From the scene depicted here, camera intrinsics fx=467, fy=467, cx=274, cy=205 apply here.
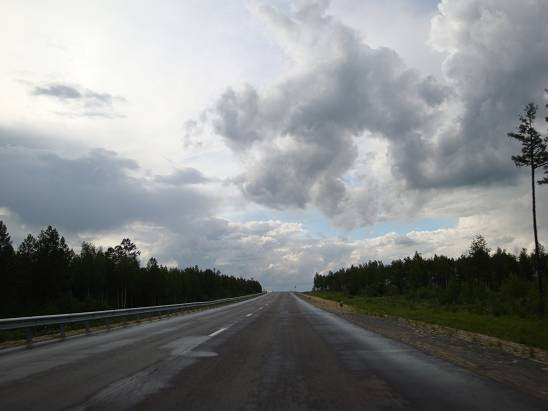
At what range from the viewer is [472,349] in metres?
12.3

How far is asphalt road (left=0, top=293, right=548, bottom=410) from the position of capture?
5855mm

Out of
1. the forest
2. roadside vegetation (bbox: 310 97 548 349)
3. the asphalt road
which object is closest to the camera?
the asphalt road

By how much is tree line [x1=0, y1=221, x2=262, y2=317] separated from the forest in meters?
35.5

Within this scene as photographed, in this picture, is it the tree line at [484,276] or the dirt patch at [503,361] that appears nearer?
the dirt patch at [503,361]

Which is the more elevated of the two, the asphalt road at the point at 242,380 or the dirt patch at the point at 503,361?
the asphalt road at the point at 242,380

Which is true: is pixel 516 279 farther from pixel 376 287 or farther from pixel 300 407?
pixel 376 287

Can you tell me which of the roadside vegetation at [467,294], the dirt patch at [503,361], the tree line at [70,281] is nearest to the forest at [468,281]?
the roadside vegetation at [467,294]

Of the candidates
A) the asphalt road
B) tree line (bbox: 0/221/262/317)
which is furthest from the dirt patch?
tree line (bbox: 0/221/262/317)

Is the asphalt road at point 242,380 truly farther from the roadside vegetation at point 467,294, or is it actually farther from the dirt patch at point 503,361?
the roadside vegetation at point 467,294

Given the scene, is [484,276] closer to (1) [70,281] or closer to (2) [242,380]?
(1) [70,281]

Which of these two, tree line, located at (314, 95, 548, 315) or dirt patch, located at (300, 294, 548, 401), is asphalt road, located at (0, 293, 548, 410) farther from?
tree line, located at (314, 95, 548, 315)

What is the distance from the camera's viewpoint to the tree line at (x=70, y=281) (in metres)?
64.1

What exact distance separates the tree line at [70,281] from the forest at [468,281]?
35489 mm

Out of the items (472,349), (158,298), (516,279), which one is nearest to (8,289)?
(158,298)
